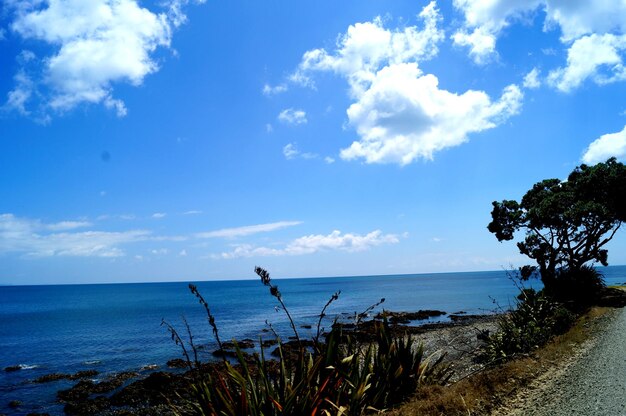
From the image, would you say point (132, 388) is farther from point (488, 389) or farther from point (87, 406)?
point (488, 389)

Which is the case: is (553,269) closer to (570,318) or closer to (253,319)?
(570,318)

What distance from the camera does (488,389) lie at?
7801mm

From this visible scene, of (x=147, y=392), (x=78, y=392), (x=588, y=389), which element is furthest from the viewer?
(x=78, y=392)

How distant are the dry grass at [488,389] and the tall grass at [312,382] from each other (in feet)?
1.41

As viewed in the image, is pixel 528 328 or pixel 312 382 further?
pixel 528 328

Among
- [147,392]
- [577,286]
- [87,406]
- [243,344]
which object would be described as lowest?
[243,344]

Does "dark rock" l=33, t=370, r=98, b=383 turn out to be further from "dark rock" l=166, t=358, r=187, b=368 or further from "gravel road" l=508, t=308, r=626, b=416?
"gravel road" l=508, t=308, r=626, b=416

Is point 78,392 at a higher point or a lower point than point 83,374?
higher

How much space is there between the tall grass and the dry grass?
43cm

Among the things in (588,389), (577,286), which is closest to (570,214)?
(577,286)

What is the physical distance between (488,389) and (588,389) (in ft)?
6.80

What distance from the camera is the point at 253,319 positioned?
51406mm

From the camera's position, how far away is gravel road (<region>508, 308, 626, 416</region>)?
6.95 meters

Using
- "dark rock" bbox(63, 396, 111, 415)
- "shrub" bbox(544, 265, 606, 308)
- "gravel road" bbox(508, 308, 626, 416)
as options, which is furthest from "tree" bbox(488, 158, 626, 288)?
"dark rock" bbox(63, 396, 111, 415)
